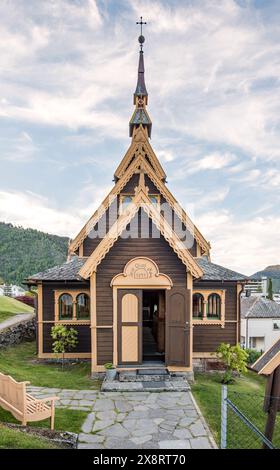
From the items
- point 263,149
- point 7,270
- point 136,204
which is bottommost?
point 7,270

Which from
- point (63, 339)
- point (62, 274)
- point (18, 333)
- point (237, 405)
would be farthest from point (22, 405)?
point (18, 333)

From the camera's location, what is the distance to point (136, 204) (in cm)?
1019

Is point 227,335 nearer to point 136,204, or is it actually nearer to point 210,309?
point 210,309

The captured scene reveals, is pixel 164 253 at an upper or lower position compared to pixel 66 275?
upper

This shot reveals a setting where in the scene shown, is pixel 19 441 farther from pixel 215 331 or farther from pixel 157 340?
pixel 215 331

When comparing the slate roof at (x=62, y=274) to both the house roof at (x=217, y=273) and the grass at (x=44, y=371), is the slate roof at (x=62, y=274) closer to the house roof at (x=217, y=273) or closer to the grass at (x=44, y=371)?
the grass at (x=44, y=371)

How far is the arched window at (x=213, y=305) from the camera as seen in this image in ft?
42.2

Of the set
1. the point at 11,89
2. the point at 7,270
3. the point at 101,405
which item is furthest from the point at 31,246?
the point at 101,405

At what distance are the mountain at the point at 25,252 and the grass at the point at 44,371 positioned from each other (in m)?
53.1

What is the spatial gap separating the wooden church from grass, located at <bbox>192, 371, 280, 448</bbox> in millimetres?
988

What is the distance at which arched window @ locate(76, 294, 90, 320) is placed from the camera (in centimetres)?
1297

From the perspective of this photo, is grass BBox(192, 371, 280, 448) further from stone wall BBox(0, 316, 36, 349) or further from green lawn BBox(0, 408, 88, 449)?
stone wall BBox(0, 316, 36, 349)

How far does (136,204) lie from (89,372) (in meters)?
6.07
